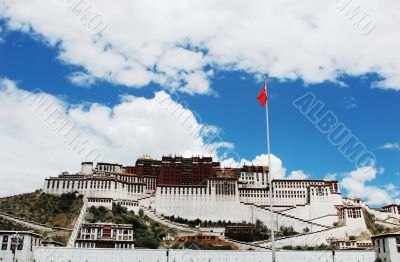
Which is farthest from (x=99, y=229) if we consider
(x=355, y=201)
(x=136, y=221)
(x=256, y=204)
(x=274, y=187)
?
(x=355, y=201)

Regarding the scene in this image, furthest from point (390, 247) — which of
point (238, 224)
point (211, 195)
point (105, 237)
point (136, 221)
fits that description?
point (211, 195)

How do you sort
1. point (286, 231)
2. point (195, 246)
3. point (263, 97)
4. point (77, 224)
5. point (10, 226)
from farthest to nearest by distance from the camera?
point (286, 231)
point (77, 224)
point (10, 226)
point (195, 246)
point (263, 97)

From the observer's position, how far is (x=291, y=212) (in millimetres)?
107938

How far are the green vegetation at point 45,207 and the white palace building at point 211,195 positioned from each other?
325 centimetres

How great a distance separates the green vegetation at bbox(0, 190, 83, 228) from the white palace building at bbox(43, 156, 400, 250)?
3.25 metres

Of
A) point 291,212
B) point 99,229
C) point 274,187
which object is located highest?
point 274,187

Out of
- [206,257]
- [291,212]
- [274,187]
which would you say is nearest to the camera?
[206,257]

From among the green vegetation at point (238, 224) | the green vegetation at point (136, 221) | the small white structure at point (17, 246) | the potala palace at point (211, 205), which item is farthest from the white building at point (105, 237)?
the green vegetation at point (238, 224)

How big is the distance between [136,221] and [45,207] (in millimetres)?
21957

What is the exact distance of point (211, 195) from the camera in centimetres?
11012

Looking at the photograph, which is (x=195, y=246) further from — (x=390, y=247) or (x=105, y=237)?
(x=390, y=247)

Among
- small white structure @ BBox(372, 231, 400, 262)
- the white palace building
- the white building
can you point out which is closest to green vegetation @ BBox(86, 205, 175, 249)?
the white palace building

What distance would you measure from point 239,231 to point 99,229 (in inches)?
1266

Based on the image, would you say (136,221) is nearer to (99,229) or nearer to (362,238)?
(99,229)
